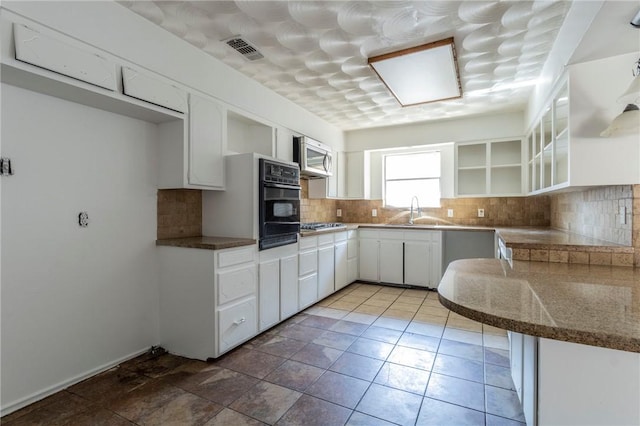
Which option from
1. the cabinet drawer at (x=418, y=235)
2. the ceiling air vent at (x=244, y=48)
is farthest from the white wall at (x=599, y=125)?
the cabinet drawer at (x=418, y=235)

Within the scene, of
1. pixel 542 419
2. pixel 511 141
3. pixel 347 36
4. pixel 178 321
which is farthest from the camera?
pixel 511 141

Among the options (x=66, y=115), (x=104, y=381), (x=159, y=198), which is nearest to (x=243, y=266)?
(x=159, y=198)

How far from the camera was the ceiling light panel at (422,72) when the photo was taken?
2.49m

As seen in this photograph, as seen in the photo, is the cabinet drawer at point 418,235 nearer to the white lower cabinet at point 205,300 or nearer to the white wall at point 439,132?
the white wall at point 439,132

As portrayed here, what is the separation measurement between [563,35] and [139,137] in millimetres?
3095

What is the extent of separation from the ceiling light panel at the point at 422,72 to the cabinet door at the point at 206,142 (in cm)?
143

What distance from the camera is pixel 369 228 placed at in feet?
15.2

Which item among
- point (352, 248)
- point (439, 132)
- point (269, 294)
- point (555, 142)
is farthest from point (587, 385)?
point (439, 132)

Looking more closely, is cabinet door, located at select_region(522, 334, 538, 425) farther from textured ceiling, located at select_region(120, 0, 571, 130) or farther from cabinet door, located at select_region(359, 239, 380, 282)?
cabinet door, located at select_region(359, 239, 380, 282)

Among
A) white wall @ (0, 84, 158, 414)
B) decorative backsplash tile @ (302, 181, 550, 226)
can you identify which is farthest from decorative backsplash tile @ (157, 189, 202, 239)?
decorative backsplash tile @ (302, 181, 550, 226)

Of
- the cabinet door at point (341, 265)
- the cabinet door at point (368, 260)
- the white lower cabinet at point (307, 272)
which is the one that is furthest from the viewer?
the cabinet door at point (368, 260)

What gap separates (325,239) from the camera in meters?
3.87

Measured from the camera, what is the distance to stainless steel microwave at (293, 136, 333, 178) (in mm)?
3799

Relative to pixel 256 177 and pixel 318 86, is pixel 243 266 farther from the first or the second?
pixel 318 86
